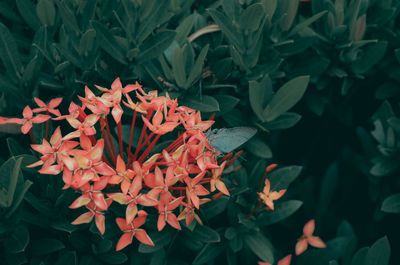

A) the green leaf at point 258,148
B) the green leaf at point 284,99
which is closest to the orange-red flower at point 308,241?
the green leaf at point 258,148

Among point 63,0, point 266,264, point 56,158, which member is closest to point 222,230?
point 266,264

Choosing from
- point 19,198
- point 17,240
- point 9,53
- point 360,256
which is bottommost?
point 360,256

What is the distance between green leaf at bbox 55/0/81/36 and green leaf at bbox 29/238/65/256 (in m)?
0.61

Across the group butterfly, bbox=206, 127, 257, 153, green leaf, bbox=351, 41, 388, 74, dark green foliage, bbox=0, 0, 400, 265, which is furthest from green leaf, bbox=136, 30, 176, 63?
green leaf, bbox=351, 41, 388, 74

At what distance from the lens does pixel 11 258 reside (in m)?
1.07

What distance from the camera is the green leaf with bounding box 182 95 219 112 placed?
125cm

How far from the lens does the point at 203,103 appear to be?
128 cm

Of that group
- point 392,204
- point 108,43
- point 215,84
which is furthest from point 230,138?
point 392,204

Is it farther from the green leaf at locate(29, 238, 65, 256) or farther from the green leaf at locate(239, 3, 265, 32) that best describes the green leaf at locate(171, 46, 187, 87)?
the green leaf at locate(29, 238, 65, 256)

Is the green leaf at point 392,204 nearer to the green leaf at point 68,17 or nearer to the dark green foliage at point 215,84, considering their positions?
the dark green foliage at point 215,84

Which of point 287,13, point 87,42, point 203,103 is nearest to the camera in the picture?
point 87,42

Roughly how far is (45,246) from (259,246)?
67 cm

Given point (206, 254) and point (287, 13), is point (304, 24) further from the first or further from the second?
point (206, 254)

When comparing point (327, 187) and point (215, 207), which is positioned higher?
point (215, 207)
